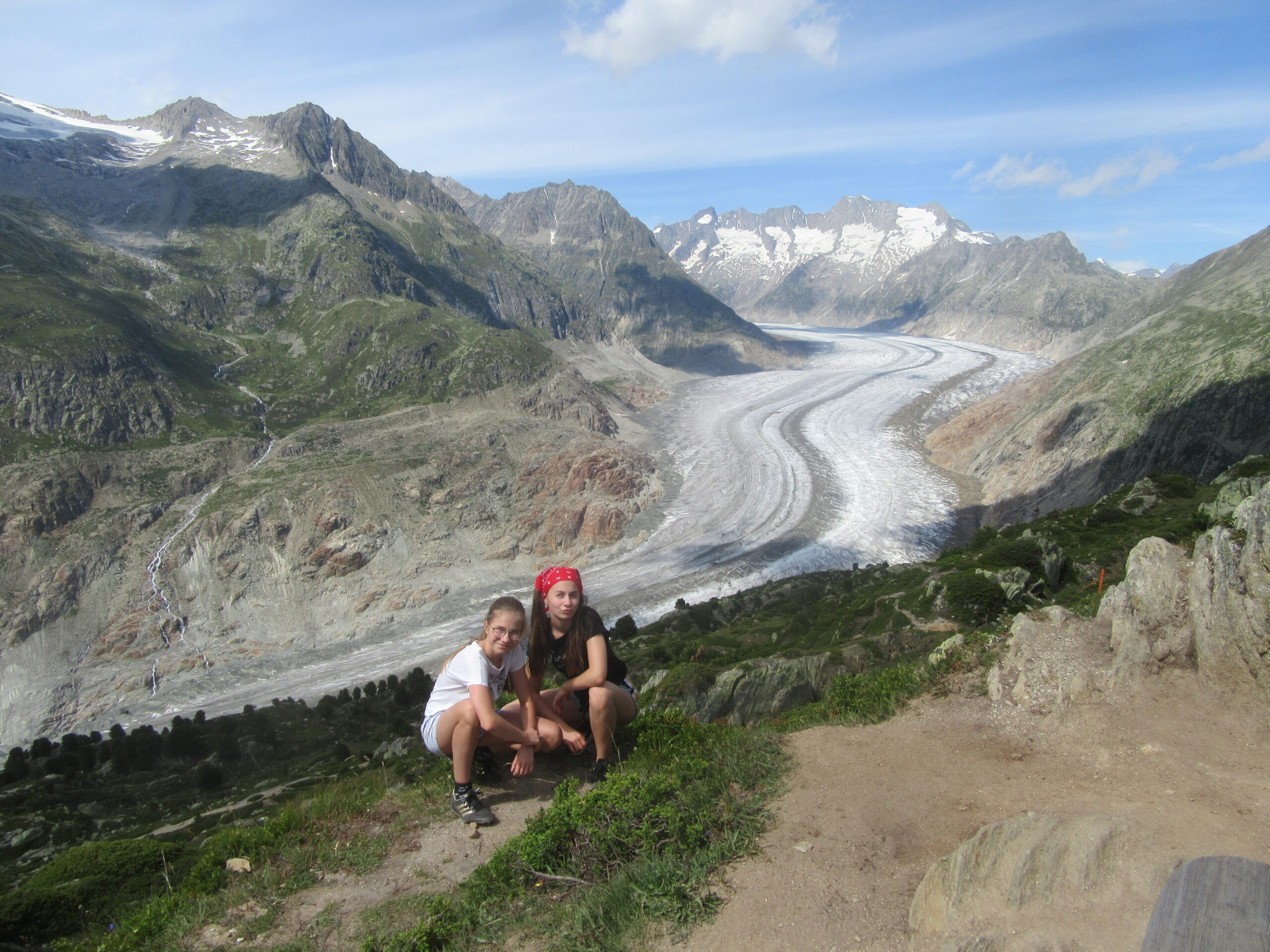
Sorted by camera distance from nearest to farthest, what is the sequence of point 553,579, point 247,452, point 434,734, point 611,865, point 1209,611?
1. point 611,865
2. point 434,734
3. point 553,579
4. point 1209,611
5. point 247,452

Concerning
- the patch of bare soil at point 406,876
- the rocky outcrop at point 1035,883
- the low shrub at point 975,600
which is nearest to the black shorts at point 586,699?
the patch of bare soil at point 406,876

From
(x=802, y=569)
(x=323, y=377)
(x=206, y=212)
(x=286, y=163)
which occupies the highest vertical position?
(x=286, y=163)

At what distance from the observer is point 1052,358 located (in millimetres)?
177875

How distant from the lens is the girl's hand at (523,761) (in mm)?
8953

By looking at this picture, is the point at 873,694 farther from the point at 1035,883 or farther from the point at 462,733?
the point at 462,733

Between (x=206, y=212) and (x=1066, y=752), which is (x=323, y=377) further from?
(x=1066, y=752)

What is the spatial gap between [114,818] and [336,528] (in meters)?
40.7

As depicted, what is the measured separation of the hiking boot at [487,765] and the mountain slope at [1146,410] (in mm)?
59699

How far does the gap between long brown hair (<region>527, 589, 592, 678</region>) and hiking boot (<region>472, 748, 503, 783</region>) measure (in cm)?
142

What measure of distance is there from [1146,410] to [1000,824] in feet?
227

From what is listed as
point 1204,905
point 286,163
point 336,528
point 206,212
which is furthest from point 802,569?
point 286,163

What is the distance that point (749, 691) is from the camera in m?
15.3

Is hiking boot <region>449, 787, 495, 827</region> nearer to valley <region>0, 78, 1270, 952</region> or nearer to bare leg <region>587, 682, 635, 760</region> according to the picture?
valley <region>0, 78, 1270, 952</region>

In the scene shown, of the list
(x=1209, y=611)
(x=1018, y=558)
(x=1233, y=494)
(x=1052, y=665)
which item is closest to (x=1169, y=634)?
(x=1209, y=611)
